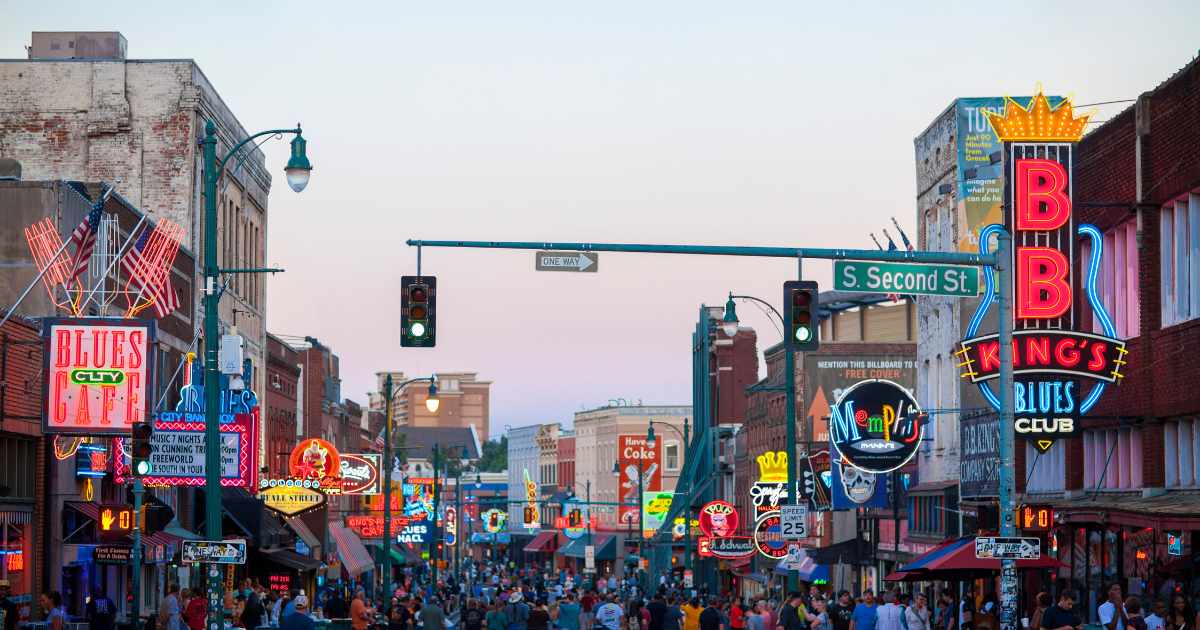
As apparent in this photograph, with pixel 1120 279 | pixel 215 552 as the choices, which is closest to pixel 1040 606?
pixel 1120 279

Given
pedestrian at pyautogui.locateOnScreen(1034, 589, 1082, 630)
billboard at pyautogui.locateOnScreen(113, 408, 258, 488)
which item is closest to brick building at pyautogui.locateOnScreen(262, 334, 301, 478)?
billboard at pyautogui.locateOnScreen(113, 408, 258, 488)

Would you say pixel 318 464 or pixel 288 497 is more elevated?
pixel 318 464

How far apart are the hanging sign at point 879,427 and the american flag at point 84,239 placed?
66.8ft

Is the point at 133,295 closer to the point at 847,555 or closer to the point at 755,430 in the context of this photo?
the point at 847,555

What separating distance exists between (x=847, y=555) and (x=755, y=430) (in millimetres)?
27280

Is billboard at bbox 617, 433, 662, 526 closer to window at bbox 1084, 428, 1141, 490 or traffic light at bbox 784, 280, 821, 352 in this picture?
window at bbox 1084, 428, 1141, 490

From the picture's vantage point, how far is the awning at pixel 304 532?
6869cm

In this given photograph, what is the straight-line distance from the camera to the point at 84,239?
1390 inches

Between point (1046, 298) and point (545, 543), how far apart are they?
12979 centimetres

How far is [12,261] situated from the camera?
38562 mm

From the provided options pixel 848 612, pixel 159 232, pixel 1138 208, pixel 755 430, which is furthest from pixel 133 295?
pixel 755 430

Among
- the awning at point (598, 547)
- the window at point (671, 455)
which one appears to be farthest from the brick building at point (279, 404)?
the awning at point (598, 547)

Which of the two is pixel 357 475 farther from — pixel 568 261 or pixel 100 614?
pixel 568 261

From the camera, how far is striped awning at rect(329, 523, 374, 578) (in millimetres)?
79938
